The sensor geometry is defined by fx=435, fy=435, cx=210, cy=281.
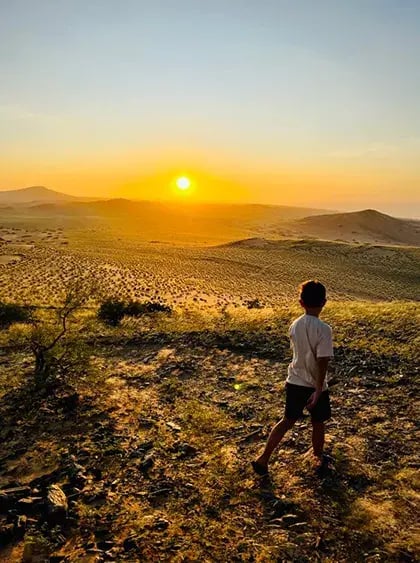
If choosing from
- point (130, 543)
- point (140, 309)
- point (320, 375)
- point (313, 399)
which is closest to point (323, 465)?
point (313, 399)

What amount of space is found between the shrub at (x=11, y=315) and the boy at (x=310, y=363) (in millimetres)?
13018

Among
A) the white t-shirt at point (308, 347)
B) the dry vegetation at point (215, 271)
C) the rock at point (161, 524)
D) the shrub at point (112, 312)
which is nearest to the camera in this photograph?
the rock at point (161, 524)

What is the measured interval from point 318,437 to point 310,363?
1156 mm

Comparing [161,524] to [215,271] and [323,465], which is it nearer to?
[323,465]

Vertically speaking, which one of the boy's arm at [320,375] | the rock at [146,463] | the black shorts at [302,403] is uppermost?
the boy's arm at [320,375]

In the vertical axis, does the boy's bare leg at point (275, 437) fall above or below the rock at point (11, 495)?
above

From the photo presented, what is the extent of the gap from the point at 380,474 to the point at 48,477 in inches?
174

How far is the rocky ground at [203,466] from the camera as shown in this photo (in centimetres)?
460

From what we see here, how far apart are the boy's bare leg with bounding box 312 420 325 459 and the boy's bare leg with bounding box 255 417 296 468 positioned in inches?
14.4

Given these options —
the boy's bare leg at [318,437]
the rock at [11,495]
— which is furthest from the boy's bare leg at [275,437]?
the rock at [11,495]

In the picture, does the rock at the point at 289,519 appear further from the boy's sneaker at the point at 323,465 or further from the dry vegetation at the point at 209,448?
the boy's sneaker at the point at 323,465

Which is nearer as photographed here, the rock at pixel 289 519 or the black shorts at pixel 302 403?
the rock at pixel 289 519

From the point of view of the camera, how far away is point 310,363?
5.21m

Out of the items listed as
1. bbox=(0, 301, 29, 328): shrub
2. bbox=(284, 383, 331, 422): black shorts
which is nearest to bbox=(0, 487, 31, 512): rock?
bbox=(284, 383, 331, 422): black shorts
